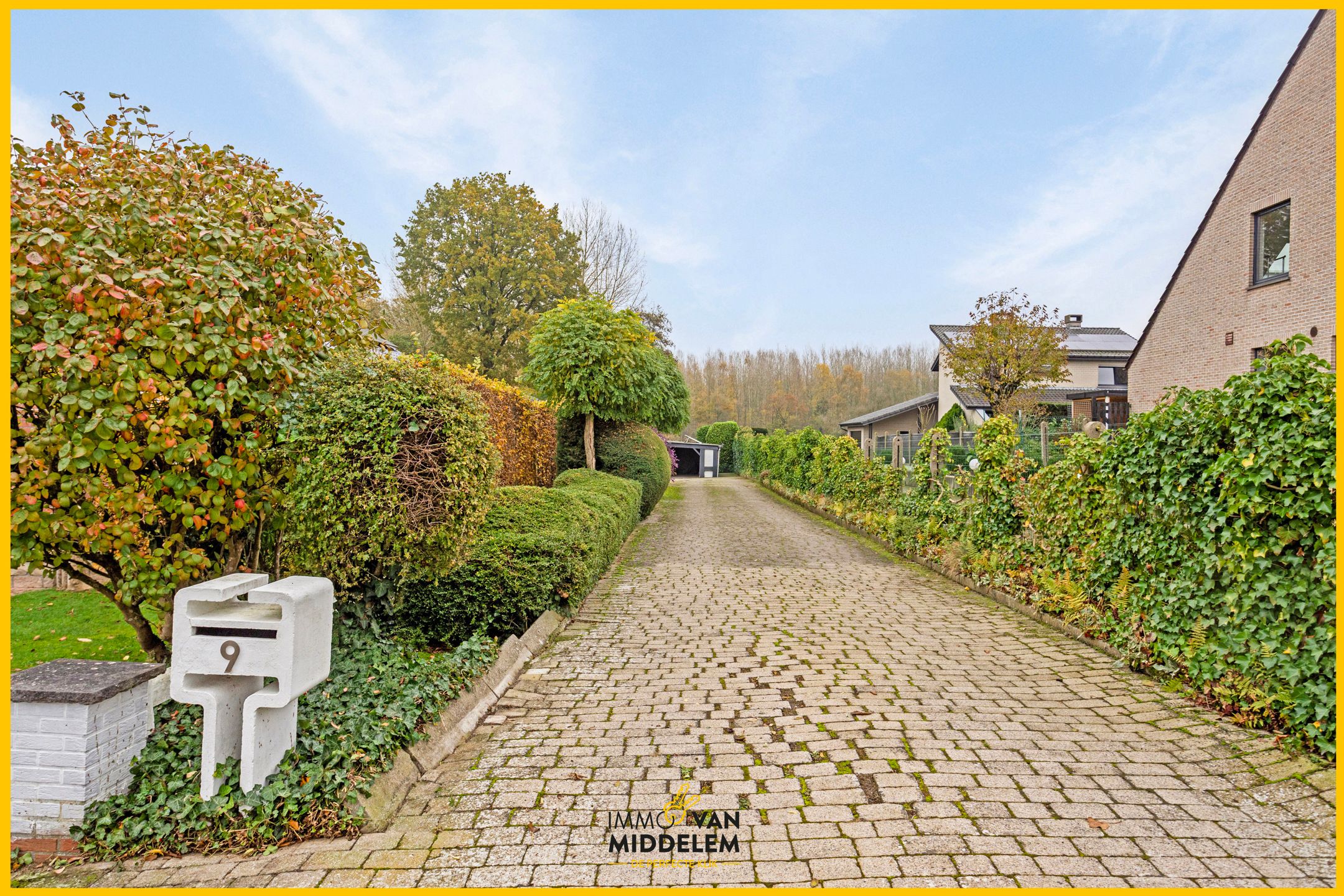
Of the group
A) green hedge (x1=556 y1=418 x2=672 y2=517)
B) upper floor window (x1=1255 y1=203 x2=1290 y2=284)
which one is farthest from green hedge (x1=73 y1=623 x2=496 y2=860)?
upper floor window (x1=1255 y1=203 x2=1290 y2=284)

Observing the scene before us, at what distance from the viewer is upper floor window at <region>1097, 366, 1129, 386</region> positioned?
108 feet

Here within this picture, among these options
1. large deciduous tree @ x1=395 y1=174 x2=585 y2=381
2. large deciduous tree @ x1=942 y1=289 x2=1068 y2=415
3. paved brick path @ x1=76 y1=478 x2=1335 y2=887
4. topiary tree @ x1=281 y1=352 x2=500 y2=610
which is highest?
large deciduous tree @ x1=395 y1=174 x2=585 y2=381

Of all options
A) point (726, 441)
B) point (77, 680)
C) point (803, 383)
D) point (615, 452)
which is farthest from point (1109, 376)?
point (77, 680)

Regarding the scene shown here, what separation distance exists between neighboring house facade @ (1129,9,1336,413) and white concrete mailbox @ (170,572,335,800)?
18.4 m

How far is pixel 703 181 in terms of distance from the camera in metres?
13.9

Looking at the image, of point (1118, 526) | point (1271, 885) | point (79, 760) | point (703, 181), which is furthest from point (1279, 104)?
point (79, 760)

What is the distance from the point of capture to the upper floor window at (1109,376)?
3288cm

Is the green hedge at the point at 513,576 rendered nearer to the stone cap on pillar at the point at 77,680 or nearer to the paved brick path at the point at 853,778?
the paved brick path at the point at 853,778

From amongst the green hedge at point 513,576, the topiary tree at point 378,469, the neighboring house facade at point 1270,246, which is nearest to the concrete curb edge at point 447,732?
the green hedge at point 513,576

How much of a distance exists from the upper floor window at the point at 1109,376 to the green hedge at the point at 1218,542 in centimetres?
3230

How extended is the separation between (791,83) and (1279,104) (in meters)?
14.9

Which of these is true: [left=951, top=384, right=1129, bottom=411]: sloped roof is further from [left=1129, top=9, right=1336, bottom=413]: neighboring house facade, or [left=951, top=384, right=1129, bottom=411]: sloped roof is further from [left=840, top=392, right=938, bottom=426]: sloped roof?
[left=1129, top=9, right=1336, bottom=413]: neighboring house facade

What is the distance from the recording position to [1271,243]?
15.2m

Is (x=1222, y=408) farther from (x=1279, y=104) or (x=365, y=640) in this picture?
(x=1279, y=104)
